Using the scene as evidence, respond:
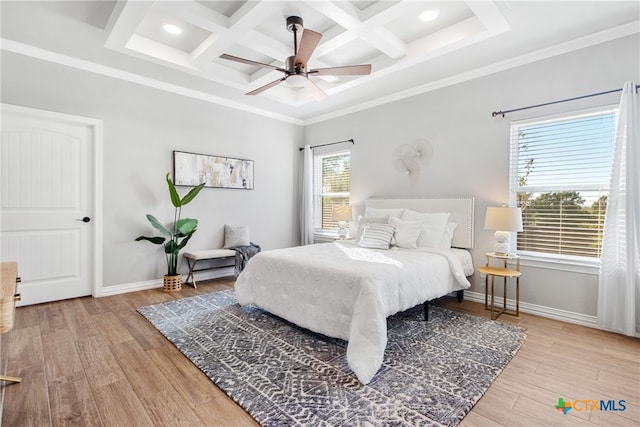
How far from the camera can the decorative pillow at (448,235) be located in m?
3.63

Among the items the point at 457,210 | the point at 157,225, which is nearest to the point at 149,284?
the point at 157,225

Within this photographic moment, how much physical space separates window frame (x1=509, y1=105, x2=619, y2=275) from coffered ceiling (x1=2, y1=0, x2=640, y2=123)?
65cm

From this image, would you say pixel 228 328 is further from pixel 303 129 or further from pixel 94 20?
pixel 303 129

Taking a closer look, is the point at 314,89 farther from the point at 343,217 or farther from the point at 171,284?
the point at 171,284

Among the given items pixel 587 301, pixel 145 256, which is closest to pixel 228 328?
pixel 145 256

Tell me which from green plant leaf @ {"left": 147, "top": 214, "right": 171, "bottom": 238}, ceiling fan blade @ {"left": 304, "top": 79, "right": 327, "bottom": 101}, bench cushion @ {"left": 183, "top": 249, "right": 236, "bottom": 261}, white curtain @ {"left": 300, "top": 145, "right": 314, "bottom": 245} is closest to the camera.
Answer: ceiling fan blade @ {"left": 304, "top": 79, "right": 327, "bottom": 101}

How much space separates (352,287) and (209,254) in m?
2.69

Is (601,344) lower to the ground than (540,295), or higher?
lower

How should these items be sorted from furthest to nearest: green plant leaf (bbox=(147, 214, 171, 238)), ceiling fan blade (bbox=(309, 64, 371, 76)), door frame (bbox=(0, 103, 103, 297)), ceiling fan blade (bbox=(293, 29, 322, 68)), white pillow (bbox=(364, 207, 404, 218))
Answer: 1. white pillow (bbox=(364, 207, 404, 218))
2. green plant leaf (bbox=(147, 214, 171, 238))
3. door frame (bbox=(0, 103, 103, 297))
4. ceiling fan blade (bbox=(309, 64, 371, 76))
5. ceiling fan blade (bbox=(293, 29, 322, 68))

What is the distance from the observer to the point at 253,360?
2227mm

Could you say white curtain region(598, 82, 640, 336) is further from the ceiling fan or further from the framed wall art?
the framed wall art

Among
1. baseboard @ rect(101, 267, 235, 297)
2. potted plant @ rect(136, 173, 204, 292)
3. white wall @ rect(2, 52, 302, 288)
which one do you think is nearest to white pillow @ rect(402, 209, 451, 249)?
white wall @ rect(2, 52, 302, 288)

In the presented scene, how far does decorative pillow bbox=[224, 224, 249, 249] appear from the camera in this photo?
4.77 meters

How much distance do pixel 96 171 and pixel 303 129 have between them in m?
3.56
